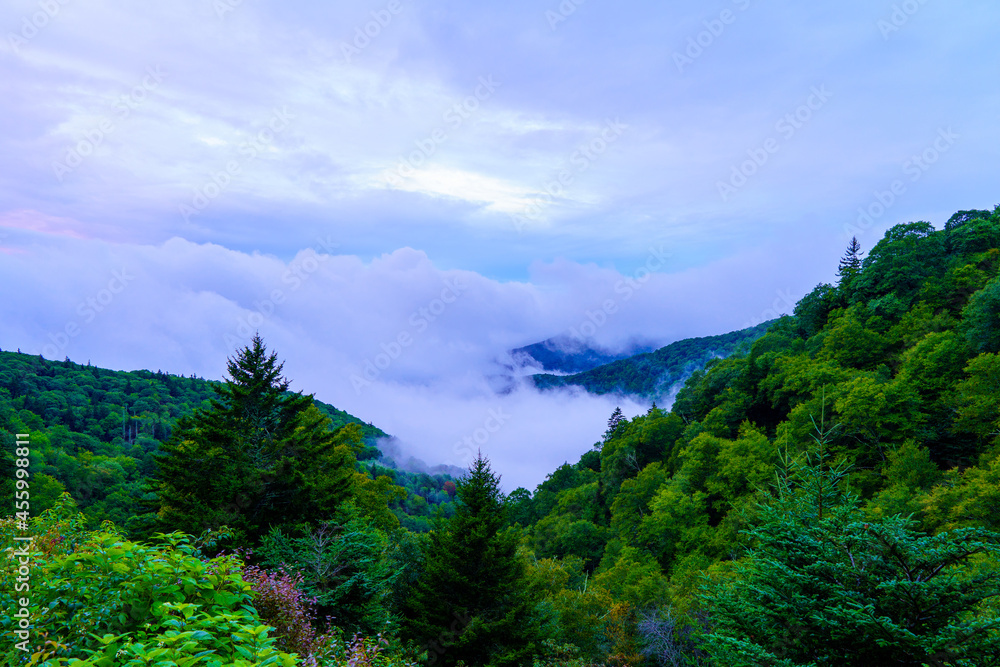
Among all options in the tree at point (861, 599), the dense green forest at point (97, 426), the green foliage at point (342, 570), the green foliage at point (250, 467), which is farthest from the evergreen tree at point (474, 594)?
the dense green forest at point (97, 426)

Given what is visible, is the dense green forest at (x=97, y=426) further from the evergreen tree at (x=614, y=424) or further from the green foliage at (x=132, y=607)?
the green foliage at (x=132, y=607)

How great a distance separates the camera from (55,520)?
7.26 m

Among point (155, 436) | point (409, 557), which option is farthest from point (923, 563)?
point (155, 436)

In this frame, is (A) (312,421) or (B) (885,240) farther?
(B) (885,240)

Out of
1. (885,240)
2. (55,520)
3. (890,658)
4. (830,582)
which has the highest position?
(885,240)

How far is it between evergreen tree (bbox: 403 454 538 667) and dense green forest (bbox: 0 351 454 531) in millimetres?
20523

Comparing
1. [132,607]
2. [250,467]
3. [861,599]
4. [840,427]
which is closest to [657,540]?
[840,427]

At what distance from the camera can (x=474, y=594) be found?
18.3 m

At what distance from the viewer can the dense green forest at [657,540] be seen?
178 inches

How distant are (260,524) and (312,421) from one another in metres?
7.63

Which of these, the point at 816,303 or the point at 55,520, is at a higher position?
the point at 816,303

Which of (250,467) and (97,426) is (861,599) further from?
(97,426)

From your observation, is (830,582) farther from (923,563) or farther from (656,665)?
(656,665)

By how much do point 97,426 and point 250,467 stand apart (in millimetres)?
81443
